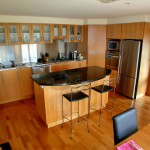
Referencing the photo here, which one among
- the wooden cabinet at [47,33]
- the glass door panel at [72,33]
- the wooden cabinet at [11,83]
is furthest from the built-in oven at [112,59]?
the wooden cabinet at [11,83]

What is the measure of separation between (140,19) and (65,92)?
2929 mm

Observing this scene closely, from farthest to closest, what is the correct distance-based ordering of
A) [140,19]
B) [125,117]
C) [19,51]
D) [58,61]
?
[58,61]
[19,51]
[140,19]
[125,117]

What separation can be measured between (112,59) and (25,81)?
301cm

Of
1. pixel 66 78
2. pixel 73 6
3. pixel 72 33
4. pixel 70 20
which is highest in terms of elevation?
pixel 70 20

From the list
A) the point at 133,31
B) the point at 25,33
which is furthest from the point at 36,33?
the point at 133,31

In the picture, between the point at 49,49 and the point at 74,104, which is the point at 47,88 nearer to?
the point at 74,104

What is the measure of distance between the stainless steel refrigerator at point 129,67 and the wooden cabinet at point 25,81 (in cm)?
286

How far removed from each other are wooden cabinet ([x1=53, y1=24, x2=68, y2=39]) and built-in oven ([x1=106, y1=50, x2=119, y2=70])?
5.63 ft

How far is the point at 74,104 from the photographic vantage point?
3.37 metres

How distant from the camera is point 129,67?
14.6ft

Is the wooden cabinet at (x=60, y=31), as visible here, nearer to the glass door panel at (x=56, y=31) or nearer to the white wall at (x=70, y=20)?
the glass door panel at (x=56, y=31)

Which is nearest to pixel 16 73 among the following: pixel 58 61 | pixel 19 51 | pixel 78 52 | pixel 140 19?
pixel 19 51

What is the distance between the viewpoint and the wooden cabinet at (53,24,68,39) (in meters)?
5.03

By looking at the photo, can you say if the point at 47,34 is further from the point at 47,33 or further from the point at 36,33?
the point at 36,33
